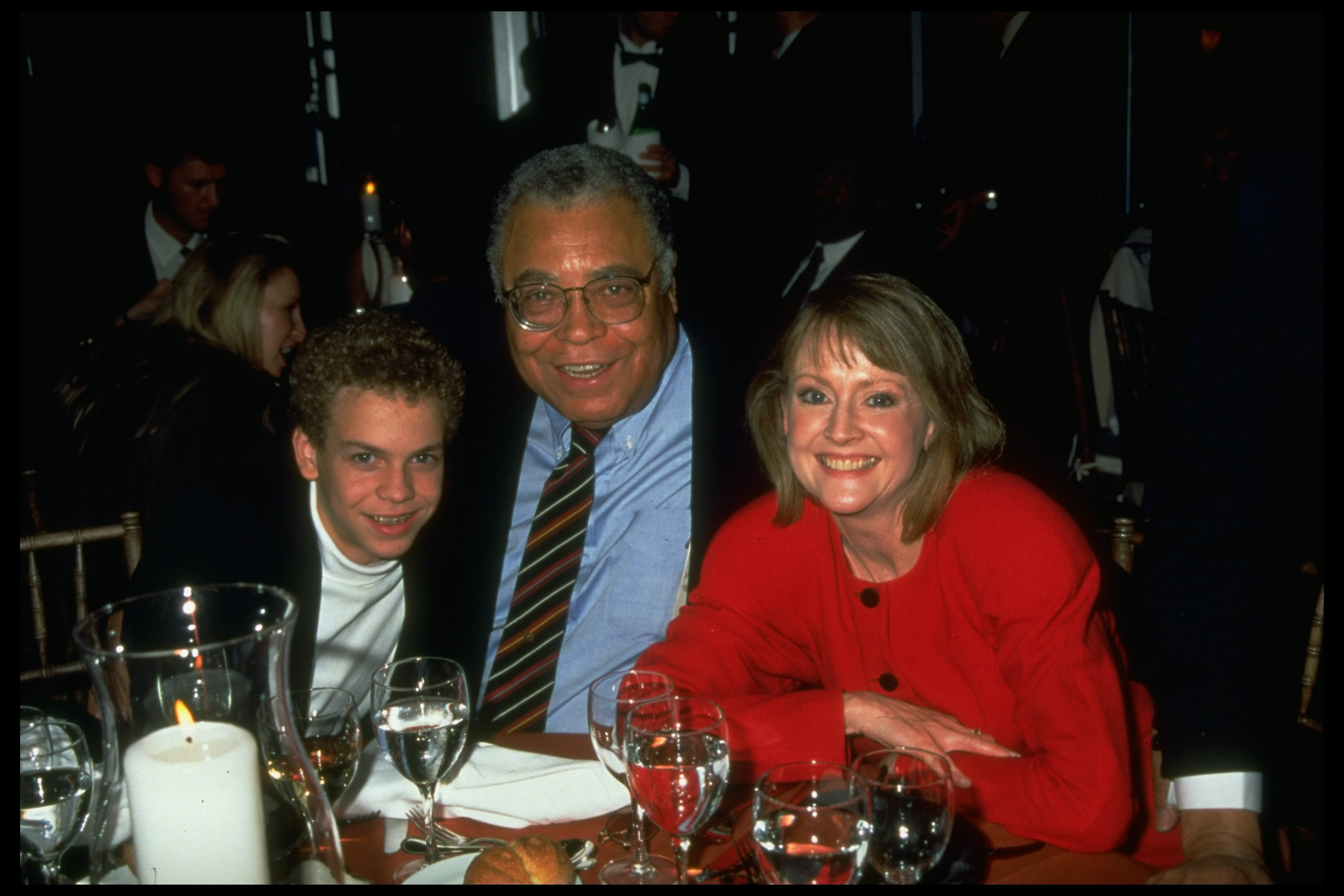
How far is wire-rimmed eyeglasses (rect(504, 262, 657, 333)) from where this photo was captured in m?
1.98

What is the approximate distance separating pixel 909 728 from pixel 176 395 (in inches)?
96.5

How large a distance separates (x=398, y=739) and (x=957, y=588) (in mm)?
1013

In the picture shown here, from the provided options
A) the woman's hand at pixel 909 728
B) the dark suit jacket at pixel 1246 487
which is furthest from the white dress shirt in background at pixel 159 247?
the dark suit jacket at pixel 1246 487

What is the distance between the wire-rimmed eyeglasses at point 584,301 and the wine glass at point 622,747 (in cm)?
96

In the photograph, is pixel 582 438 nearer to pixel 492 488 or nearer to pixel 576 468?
pixel 576 468

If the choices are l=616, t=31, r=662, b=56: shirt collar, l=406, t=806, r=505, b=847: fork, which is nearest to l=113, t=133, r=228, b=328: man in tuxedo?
l=616, t=31, r=662, b=56: shirt collar

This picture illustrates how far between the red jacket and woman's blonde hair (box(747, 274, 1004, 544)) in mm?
49

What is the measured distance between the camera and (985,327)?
4.03m

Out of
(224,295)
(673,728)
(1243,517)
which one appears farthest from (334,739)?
(224,295)

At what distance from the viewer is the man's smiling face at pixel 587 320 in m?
1.96

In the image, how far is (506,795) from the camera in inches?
47.7

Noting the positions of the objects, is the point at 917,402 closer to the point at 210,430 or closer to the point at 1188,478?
the point at 1188,478

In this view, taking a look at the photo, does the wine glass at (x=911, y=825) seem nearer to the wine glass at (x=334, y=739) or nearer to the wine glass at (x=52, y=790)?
the wine glass at (x=334, y=739)

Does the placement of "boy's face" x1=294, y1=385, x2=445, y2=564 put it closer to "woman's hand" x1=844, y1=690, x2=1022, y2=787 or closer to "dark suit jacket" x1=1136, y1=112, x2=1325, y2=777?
"woman's hand" x1=844, y1=690, x2=1022, y2=787
